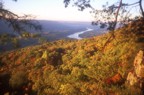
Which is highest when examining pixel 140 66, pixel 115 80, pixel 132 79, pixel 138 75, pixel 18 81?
pixel 140 66

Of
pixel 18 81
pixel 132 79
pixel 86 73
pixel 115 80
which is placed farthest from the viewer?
pixel 18 81

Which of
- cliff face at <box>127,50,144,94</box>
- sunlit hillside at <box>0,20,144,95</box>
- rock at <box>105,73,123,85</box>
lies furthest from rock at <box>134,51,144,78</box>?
rock at <box>105,73,123,85</box>

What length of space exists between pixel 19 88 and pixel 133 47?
412 inches

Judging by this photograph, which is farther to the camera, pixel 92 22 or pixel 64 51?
pixel 64 51

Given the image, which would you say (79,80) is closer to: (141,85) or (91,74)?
(91,74)

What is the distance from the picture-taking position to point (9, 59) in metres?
29.8

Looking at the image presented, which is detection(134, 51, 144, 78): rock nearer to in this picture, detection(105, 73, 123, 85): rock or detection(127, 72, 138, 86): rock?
detection(127, 72, 138, 86): rock

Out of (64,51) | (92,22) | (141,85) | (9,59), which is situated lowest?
(9,59)

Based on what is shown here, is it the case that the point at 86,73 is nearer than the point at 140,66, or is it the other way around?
the point at 140,66

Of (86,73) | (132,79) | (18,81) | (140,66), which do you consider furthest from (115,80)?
(18,81)

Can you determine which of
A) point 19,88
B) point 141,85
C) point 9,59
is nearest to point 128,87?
point 141,85

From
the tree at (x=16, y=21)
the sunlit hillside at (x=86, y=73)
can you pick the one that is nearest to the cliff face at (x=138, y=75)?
the sunlit hillside at (x=86, y=73)

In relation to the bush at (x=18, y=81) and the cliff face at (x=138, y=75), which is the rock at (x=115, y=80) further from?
the bush at (x=18, y=81)

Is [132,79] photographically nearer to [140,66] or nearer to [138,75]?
[138,75]
